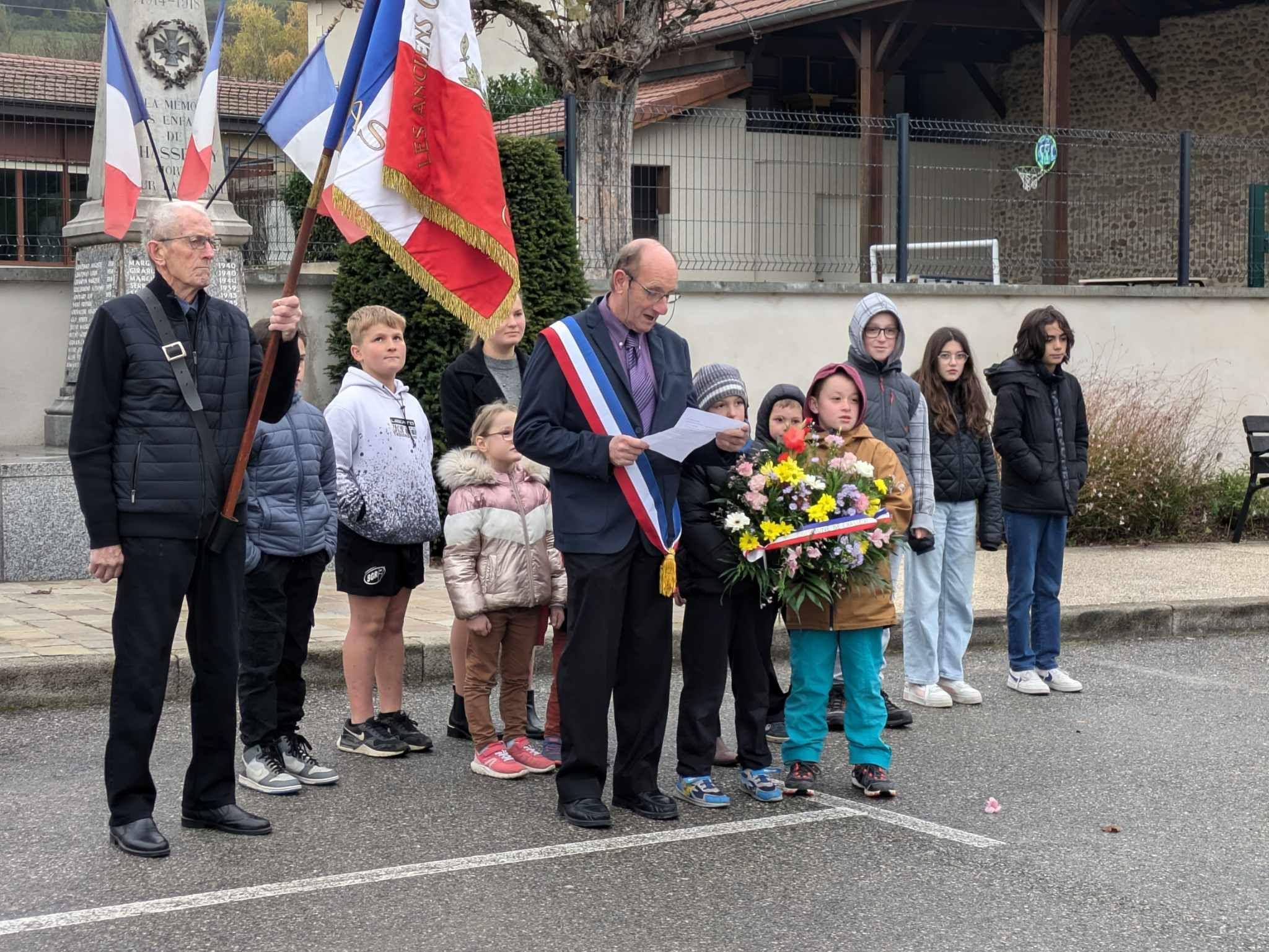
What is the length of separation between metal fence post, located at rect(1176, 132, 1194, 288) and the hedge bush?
7110 millimetres

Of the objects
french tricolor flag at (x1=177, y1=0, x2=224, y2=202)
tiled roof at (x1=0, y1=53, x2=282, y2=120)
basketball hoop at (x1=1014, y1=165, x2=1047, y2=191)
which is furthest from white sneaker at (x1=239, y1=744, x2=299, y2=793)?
tiled roof at (x1=0, y1=53, x2=282, y2=120)

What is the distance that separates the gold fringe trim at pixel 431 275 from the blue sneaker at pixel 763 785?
1.89 meters

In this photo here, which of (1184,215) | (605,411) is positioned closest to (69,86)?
(1184,215)

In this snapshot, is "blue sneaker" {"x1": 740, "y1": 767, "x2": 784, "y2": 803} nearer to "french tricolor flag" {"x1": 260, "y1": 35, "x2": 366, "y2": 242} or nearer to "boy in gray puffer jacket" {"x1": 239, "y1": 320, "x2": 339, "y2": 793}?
"boy in gray puffer jacket" {"x1": 239, "y1": 320, "x2": 339, "y2": 793}

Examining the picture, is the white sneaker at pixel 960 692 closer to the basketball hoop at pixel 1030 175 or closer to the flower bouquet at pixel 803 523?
the flower bouquet at pixel 803 523

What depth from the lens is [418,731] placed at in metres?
6.56

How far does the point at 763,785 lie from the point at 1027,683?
98.4 inches

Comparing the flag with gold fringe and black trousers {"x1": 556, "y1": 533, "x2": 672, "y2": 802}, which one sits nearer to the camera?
the flag with gold fringe

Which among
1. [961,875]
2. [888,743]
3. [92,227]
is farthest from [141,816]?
[92,227]

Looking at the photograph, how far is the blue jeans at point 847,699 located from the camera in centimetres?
589

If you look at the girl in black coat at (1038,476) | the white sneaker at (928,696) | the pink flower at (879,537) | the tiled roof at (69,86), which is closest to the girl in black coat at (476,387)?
the pink flower at (879,537)

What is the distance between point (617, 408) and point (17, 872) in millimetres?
2427

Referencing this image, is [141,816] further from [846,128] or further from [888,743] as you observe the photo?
[846,128]

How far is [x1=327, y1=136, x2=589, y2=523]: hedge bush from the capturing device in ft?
36.1
